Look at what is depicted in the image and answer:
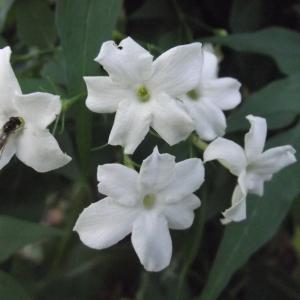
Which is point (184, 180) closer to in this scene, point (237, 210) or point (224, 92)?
point (237, 210)

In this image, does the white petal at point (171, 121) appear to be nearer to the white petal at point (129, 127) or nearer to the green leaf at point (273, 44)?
the white petal at point (129, 127)

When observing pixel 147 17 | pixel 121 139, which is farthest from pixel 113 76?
pixel 147 17

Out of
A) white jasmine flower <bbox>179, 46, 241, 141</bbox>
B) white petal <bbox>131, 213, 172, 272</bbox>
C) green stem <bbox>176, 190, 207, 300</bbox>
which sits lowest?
green stem <bbox>176, 190, 207, 300</bbox>

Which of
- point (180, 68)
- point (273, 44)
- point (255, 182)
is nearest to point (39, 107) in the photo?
point (180, 68)

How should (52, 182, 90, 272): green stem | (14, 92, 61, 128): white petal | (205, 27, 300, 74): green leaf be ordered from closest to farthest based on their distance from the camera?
(14, 92, 61, 128): white petal < (205, 27, 300, 74): green leaf < (52, 182, 90, 272): green stem

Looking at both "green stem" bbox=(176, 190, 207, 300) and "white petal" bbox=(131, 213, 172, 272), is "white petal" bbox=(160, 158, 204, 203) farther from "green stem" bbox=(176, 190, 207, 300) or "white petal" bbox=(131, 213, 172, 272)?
"green stem" bbox=(176, 190, 207, 300)

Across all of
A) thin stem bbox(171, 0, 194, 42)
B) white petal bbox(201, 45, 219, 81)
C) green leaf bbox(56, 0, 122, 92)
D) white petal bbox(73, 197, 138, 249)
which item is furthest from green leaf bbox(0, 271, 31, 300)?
thin stem bbox(171, 0, 194, 42)

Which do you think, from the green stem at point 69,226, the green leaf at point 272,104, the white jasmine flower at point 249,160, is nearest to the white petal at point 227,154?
the white jasmine flower at point 249,160

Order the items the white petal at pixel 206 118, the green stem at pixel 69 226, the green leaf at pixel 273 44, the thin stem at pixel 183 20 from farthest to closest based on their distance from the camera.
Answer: the green stem at pixel 69 226 < the thin stem at pixel 183 20 < the green leaf at pixel 273 44 < the white petal at pixel 206 118
